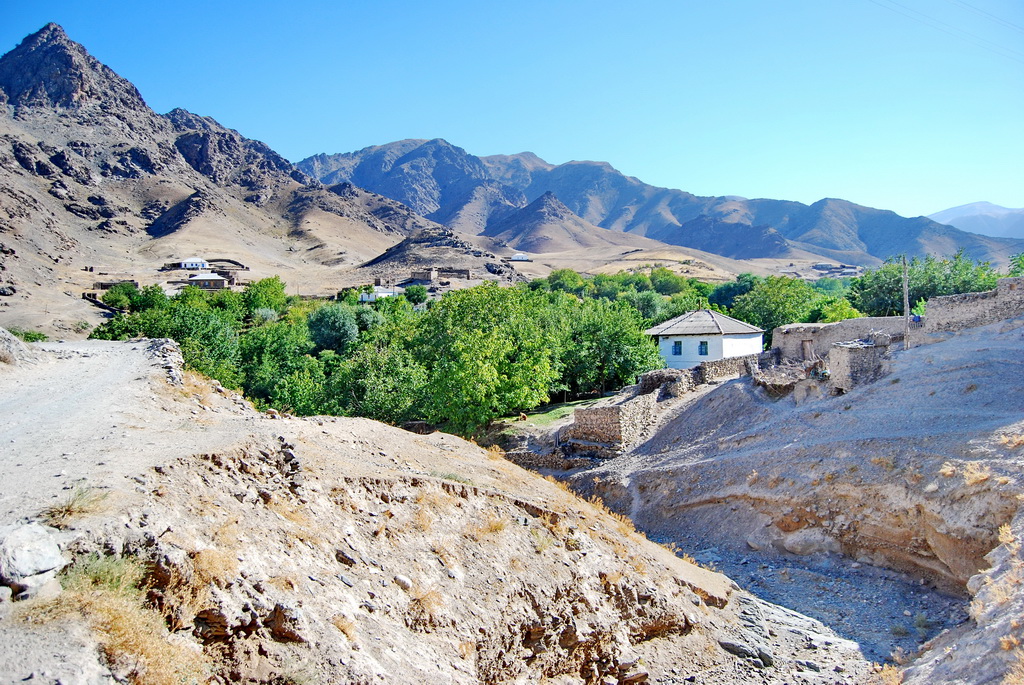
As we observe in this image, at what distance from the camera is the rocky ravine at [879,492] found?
10.6 metres

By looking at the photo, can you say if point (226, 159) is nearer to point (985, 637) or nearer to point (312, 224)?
point (312, 224)

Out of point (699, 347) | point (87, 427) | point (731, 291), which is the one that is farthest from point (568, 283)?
point (87, 427)

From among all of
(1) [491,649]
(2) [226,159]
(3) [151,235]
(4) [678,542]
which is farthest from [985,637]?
(2) [226,159]

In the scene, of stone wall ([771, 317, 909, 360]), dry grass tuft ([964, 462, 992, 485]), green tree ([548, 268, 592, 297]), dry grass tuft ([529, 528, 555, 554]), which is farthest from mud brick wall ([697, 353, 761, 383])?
green tree ([548, 268, 592, 297])

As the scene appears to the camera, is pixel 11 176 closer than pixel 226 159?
Yes

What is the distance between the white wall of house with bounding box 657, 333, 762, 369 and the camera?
32.8 m

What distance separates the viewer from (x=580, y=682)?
8109mm

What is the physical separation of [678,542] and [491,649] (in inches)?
394

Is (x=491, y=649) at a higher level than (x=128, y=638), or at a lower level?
lower

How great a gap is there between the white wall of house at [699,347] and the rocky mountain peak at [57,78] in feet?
487

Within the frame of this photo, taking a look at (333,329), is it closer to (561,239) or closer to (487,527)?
(487,527)

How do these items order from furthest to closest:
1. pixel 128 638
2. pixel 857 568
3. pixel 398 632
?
pixel 857 568
pixel 398 632
pixel 128 638

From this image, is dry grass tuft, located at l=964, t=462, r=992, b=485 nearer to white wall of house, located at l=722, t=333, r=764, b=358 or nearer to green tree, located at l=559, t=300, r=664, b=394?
green tree, located at l=559, t=300, r=664, b=394

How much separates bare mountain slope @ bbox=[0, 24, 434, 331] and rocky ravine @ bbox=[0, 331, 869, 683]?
57368mm
